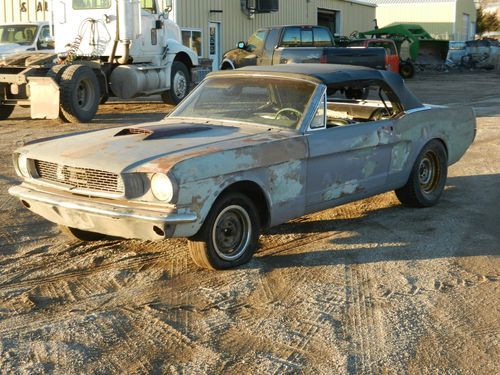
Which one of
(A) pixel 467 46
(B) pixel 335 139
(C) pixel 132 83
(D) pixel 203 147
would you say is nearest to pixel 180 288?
(D) pixel 203 147

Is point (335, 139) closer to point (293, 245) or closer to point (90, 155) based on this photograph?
point (293, 245)

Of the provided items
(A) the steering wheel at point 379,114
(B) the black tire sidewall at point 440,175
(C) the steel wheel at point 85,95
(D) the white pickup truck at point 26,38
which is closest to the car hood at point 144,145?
(A) the steering wheel at point 379,114

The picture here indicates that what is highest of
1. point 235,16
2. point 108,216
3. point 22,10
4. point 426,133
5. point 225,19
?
point 22,10

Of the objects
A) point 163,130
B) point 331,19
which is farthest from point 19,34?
Answer: point 331,19

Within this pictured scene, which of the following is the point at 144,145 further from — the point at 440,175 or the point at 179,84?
the point at 179,84

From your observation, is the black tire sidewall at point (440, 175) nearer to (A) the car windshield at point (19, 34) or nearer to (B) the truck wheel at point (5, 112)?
(B) the truck wheel at point (5, 112)

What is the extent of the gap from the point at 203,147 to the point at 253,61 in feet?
46.2

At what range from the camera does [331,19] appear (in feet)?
122

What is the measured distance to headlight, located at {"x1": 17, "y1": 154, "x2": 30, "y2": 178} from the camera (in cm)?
540

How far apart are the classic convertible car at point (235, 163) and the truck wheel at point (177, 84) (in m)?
9.65

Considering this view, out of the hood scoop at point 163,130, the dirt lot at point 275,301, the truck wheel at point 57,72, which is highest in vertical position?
the truck wheel at point 57,72

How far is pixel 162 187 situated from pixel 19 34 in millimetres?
15865

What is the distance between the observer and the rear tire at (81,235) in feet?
19.0

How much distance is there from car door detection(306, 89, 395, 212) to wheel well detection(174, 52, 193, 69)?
1071cm
